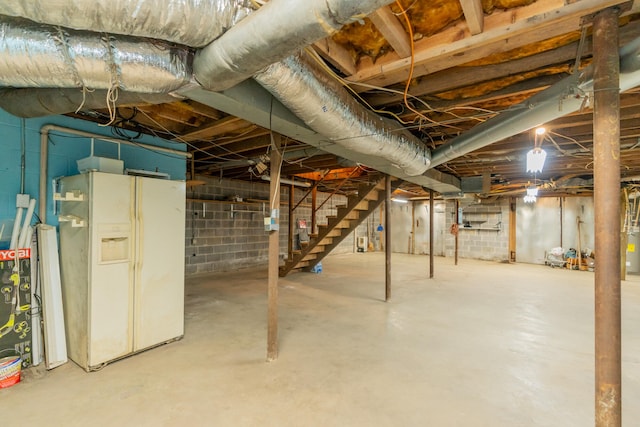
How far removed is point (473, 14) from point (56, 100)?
8.08ft

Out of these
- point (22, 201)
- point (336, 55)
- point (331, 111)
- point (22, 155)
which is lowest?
point (22, 201)

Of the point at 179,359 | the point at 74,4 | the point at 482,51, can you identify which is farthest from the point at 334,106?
the point at 179,359

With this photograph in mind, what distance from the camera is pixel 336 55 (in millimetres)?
1887

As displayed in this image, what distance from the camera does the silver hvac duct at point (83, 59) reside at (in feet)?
4.26

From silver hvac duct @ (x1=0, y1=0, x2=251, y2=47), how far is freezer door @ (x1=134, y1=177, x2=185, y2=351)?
1.71 m

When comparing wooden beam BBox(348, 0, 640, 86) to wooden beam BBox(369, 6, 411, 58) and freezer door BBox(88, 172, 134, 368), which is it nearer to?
wooden beam BBox(369, 6, 411, 58)

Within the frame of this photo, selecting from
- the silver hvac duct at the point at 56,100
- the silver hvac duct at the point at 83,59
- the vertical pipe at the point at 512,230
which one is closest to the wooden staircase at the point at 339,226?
the silver hvac duct at the point at 56,100

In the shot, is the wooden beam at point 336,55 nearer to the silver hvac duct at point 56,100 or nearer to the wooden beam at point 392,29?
the wooden beam at point 392,29

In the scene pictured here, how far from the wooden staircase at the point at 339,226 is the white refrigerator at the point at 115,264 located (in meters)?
3.04

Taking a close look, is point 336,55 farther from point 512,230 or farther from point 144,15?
point 512,230

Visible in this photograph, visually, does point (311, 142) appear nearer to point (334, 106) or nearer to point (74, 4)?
point (334, 106)

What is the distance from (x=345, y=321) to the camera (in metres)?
3.51

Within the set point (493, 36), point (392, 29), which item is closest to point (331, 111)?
point (392, 29)

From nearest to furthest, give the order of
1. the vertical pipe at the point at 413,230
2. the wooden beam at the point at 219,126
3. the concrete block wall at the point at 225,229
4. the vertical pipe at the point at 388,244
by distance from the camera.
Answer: the wooden beam at the point at 219,126 → the vertical pipe at the point at 388,244 → the concrete block wall at the point at 225,229 → the vertical pipe at the point at 413,230
